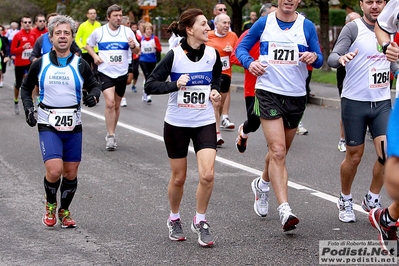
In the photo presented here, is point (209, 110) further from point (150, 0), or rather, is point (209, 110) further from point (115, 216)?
point (150, 0)

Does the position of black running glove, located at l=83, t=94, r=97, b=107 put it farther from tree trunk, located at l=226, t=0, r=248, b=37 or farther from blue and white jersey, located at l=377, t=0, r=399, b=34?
tree trunk, located at l=226, t=0, r=248, b=37

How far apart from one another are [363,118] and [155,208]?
7.28 ft

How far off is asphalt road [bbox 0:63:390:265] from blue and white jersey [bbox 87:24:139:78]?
1.15m

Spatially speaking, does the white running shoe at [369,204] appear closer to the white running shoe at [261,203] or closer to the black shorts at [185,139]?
the white running shoe at [261,203]

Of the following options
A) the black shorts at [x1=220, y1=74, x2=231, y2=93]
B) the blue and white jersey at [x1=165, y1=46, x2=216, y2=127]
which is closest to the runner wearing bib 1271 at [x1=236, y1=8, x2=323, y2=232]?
the blue and white jersey at [x1=165, y1=46, x2=216, y2=127]

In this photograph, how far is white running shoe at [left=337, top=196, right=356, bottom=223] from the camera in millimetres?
7168

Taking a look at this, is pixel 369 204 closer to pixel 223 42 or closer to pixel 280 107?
pixel 280 107

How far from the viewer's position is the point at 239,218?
7.46 metres

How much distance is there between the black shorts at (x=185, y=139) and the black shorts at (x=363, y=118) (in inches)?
50.9

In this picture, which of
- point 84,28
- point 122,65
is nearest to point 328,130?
point 122,65

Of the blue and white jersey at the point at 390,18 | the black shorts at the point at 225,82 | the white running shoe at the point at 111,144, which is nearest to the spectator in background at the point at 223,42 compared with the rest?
the black shorts at the point at 225,82

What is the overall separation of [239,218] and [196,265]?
1.60 metres

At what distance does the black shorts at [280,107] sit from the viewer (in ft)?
22.9

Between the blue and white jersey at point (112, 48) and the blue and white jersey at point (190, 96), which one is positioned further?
the blue and white jersey at point (112, 48)
